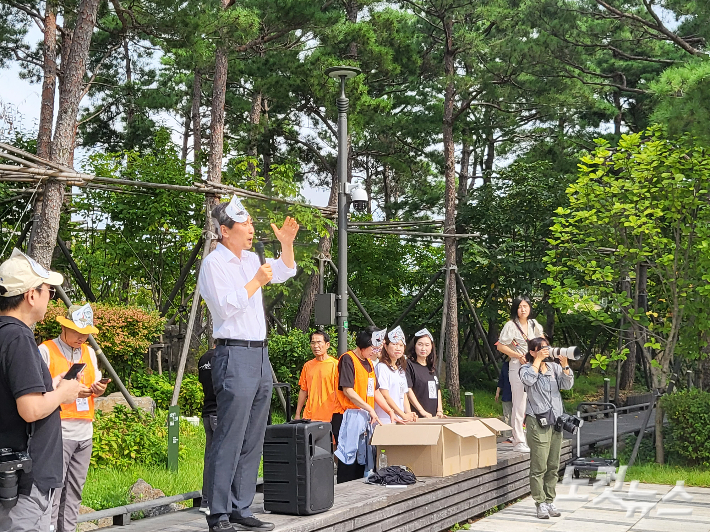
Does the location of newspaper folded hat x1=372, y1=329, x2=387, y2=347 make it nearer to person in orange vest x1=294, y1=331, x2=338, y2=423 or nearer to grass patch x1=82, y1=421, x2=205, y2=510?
person in orange vest x1=294, y1=331, x2=338, y2=423

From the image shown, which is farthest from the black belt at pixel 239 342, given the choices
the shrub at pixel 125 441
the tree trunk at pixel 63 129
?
the tree trunk at pixel 63 129

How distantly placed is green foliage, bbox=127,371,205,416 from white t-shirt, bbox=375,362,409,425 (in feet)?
20.0

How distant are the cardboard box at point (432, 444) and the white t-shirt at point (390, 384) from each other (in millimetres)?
303

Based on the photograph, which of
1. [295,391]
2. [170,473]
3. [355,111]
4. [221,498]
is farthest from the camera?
[355,111]

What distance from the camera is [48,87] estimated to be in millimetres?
20719

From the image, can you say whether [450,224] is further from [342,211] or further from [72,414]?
[72,414]

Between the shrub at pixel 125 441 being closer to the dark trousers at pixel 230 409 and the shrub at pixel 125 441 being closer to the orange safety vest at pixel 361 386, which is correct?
the orange safety vest at pixel 361 386

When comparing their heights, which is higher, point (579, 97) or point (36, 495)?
point (579, 97)

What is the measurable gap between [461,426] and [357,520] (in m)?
2.05

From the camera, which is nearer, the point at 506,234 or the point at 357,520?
the point at 357,520

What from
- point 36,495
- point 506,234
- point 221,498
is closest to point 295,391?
point 506,234

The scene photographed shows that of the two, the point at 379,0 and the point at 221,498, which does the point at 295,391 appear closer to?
the point at 379,0

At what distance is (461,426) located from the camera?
7648mm

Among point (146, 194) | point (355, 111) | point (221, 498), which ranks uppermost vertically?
point (355, 111)
